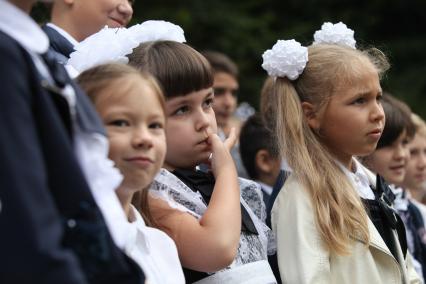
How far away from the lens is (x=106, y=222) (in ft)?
8.22

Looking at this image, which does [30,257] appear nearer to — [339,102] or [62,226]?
[62,226]

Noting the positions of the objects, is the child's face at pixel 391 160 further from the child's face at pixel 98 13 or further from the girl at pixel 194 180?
the girl at pixel 194 180

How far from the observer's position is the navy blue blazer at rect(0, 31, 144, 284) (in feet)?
7.04

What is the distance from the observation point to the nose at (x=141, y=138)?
285 centimetres

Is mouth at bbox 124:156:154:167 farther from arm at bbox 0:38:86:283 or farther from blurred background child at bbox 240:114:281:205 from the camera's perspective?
blurred background child at bbox 240:114:281:205

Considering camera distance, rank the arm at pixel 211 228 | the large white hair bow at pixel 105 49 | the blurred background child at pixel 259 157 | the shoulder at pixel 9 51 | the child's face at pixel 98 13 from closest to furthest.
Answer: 1. the shoulder at pixel 9 51
2. the arm at pixel 211 228
3. the large white hair bow at pixel 105 49
4. the child's face at pixel 98 13
5. the blurred background child at pixel 259 157

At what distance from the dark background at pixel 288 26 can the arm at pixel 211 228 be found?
26.5 feet

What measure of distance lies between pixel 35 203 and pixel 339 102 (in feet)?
7.76

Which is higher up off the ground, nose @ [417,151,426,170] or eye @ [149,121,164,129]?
eye @ [149,121,164,129]

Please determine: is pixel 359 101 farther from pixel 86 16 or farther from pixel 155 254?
pixel 155 254

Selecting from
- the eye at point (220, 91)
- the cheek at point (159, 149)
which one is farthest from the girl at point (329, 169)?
the eye at point (220, 91)

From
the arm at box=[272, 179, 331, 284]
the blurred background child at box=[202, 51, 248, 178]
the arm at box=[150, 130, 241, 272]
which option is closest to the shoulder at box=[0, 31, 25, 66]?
the arm at box=[150, 130, 241, 272]

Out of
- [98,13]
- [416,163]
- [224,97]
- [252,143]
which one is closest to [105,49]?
[98,13]

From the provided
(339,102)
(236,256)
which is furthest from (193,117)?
(339,102)
